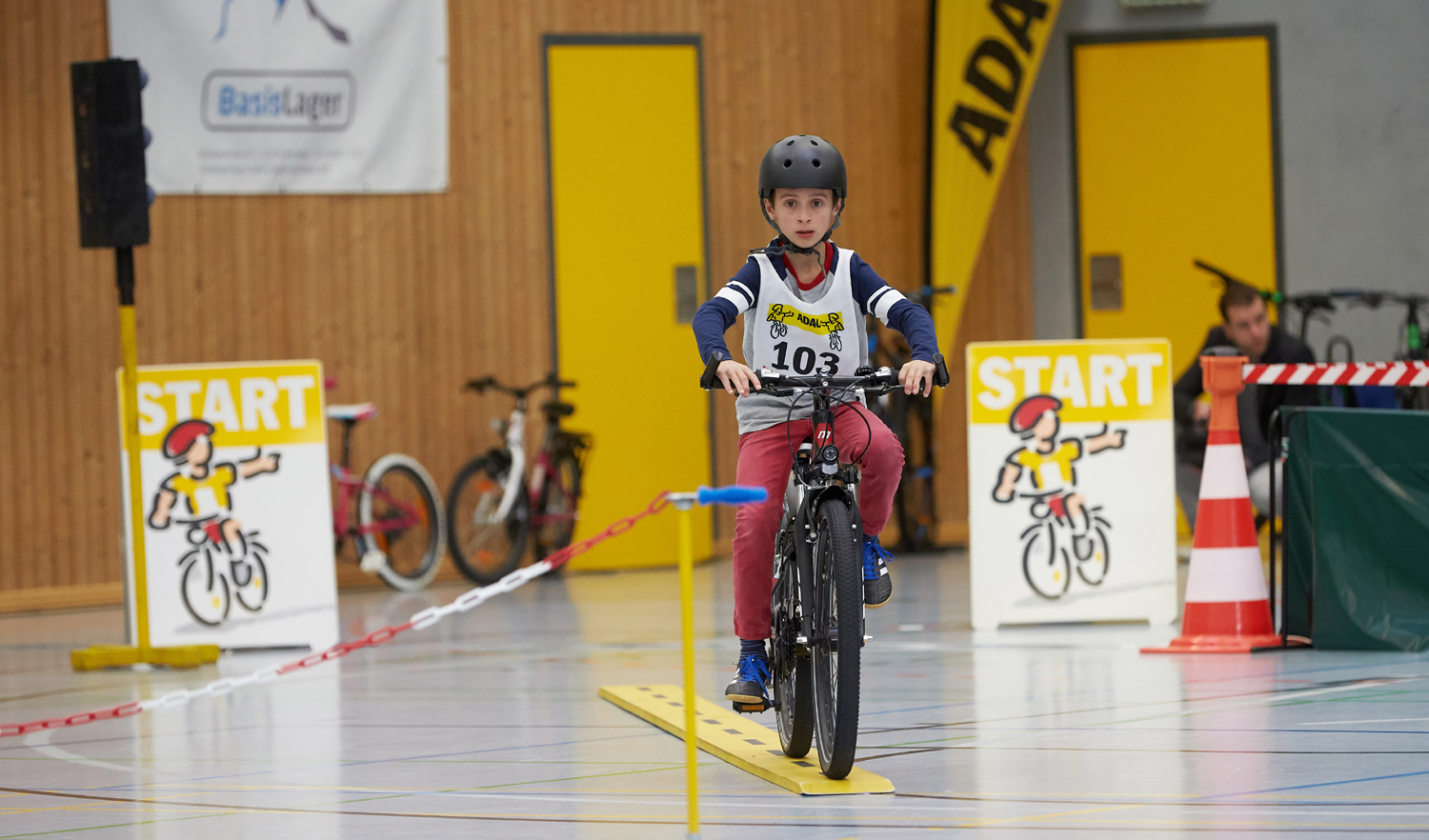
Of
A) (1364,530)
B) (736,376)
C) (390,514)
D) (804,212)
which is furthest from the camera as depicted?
(390,514)

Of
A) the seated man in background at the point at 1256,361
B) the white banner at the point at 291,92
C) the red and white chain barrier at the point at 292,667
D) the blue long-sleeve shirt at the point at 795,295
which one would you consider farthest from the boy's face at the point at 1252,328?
the white banner at the point at 291,92

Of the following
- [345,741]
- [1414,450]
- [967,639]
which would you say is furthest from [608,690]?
[1414,450]

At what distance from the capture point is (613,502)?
11.3 meters

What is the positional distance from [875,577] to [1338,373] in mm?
3337

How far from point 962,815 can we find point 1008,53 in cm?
856

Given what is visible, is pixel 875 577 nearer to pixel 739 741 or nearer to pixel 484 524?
pixel 739 741

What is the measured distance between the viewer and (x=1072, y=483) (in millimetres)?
7668

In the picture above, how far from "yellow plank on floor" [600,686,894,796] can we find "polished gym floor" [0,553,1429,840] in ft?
0.20

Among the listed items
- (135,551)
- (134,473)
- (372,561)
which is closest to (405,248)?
(372,561)

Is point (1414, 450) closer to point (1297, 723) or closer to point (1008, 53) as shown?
point (1297, 723)

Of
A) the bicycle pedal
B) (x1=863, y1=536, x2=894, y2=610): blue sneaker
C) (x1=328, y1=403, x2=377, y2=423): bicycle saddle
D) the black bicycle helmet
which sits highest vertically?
the black bicycle helmet

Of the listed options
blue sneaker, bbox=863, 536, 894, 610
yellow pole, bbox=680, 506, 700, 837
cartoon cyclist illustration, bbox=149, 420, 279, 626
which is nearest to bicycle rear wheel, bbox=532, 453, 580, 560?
cartoon cyclist illustration, bbox=149, 420, 279, 626

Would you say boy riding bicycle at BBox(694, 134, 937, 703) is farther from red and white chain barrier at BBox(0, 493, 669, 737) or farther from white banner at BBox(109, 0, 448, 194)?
white banner at BBox(109, 0, 448, 194)

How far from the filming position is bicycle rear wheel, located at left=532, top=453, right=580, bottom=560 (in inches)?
428
